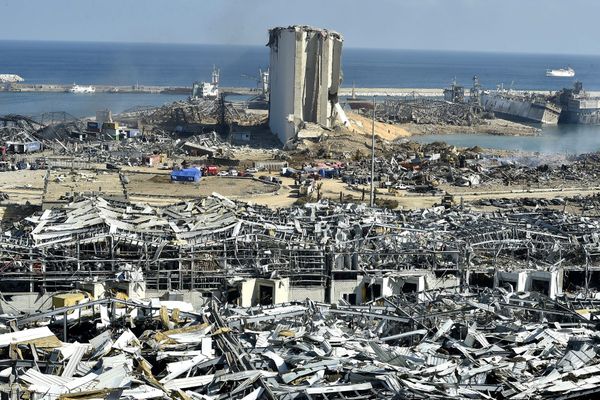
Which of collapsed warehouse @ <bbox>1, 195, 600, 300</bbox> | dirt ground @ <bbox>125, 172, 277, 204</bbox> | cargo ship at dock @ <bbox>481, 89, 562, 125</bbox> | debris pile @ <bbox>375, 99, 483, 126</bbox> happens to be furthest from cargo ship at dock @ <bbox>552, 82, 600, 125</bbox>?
collapsed warehouse @ <bbox>1, 195, 600, 300</bbox>

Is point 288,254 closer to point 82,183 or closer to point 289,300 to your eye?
point 289,300

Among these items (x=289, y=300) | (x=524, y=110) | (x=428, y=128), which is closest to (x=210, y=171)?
(x=289, y=300)

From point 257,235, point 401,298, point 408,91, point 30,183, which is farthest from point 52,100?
point 401,298

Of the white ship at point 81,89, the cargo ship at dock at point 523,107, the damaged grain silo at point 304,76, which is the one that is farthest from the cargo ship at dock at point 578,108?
the white ship at point 81,89

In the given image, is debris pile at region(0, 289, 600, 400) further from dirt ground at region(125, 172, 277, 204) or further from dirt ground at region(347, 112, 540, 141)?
dirt ground at region(347, 112, 540, 141)

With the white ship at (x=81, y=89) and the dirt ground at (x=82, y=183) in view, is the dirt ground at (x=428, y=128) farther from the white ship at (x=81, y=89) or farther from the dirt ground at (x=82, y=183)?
the white ship at (x=81, y=89)

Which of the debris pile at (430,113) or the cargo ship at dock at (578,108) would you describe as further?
the cargo ship at dock at (578,108)
